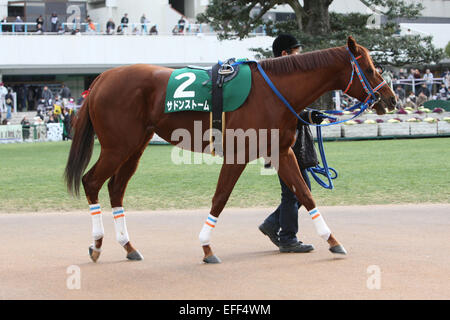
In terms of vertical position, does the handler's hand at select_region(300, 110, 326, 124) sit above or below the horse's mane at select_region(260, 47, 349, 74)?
below

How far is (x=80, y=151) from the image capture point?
18.7ft

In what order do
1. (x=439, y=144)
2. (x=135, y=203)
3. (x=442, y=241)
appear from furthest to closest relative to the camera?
(x=439, y=144) → (x=135, y=203) → (x=442, y=241)

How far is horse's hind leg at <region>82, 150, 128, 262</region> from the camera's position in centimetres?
544

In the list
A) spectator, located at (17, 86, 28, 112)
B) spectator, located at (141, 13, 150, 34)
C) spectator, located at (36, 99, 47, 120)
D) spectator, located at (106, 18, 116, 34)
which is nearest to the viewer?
spectator, located at (36, 99, 47, 120)

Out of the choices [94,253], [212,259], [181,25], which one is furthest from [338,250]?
[181,25]

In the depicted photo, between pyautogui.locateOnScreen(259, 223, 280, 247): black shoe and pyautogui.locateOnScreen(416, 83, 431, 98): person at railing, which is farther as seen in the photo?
pyautogui.locateOnScreen(416, 83, 431, 98): person at railing

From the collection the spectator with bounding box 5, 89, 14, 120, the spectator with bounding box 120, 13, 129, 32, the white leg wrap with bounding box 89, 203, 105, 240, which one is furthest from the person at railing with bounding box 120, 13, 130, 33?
the white leg wrap with bounding box 89, 203, 105, 240

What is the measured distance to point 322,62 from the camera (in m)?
5.38

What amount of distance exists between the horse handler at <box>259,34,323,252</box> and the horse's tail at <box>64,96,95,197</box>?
1.73 meters

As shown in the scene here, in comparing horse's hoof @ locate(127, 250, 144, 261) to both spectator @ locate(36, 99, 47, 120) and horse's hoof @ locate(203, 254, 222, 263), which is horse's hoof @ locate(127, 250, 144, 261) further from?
spectator @ locate(36, 99, 47, 120)

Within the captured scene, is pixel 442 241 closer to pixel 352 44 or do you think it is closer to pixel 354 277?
pixel 354 277

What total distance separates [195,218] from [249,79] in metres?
2.56

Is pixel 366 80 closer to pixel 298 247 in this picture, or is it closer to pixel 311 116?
pixel 311 116
